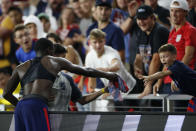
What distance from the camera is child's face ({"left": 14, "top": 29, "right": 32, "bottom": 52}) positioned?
7.75 metres

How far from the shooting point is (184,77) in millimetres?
5305

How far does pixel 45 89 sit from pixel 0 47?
12.5ft

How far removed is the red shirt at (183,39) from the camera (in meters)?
6.05

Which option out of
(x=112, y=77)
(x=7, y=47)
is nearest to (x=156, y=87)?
(x=112, y=77)

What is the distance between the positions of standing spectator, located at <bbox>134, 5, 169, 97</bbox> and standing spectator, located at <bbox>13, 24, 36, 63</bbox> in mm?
1920

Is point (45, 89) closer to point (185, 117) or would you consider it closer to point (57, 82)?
point (57, 82)

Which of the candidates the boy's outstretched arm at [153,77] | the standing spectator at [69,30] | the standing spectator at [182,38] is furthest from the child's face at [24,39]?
the boy's outstretched arm at [153,77]

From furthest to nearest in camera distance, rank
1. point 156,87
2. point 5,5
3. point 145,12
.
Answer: point 5,5 < point 145,12 < point 156,87

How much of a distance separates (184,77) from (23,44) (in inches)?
134

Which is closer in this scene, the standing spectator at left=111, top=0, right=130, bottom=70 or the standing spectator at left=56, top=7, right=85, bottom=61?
the standing spectator at left=111, top=0, right=130, bottom=70

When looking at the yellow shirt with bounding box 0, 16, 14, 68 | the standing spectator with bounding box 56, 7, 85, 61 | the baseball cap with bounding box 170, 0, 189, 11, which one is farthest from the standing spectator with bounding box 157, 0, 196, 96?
the yellow shirt with bounding box 0, 16, 14, 68

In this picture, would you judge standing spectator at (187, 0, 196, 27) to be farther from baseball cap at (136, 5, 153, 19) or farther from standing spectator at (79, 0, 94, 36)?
standing spectator at (79, 0, 94, 36)

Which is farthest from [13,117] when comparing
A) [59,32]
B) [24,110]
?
[59,32]

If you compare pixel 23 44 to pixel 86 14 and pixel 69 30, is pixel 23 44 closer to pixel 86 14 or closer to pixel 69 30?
pixel 69 30
